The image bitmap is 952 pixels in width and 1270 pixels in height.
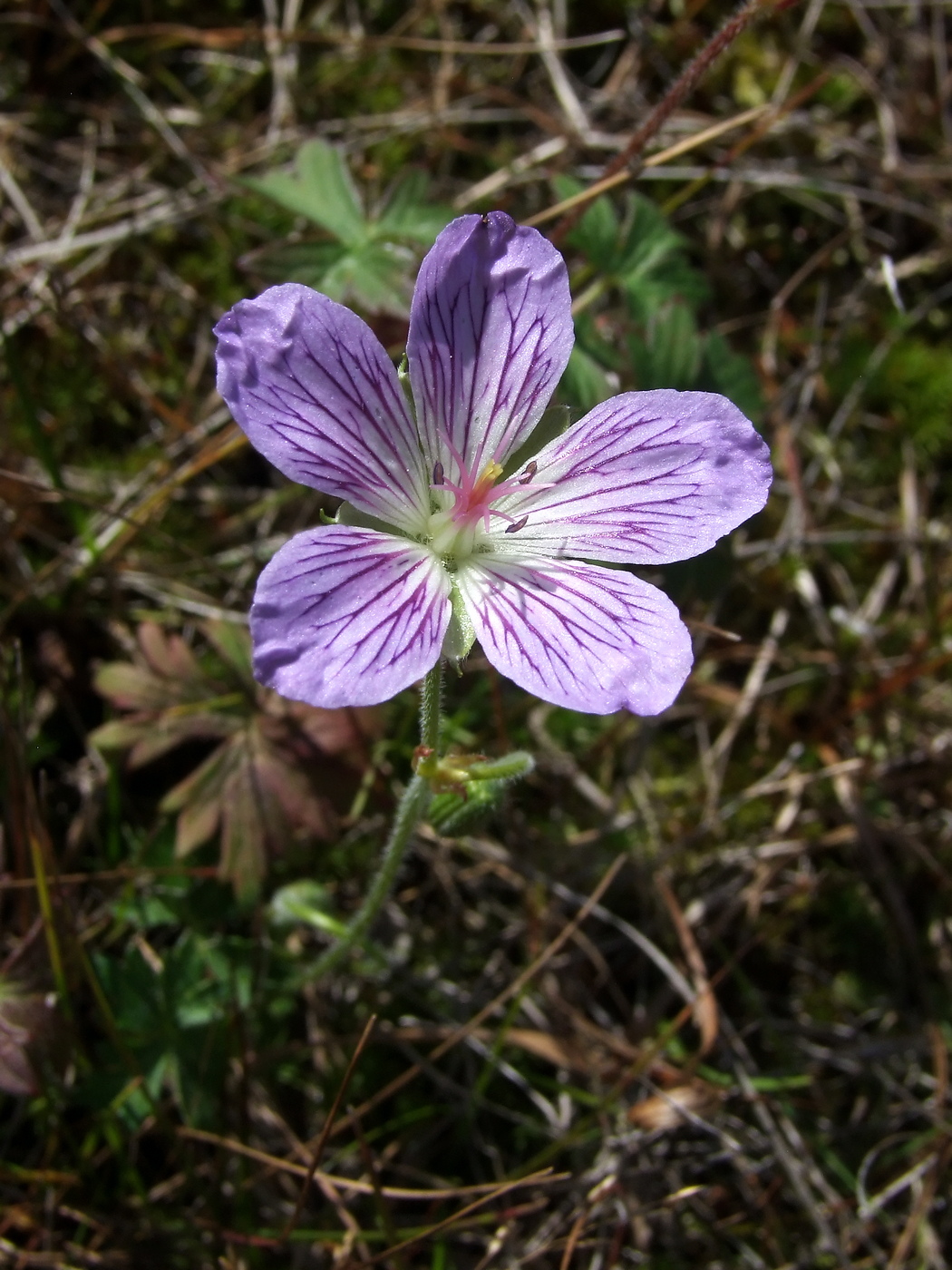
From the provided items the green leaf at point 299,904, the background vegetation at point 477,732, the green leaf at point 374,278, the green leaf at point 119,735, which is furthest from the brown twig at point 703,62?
the green leaf at point 299,904

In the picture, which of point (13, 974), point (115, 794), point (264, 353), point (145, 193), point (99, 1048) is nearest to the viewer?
point (264, 353)

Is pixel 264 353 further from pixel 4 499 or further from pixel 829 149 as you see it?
pixel 829 149

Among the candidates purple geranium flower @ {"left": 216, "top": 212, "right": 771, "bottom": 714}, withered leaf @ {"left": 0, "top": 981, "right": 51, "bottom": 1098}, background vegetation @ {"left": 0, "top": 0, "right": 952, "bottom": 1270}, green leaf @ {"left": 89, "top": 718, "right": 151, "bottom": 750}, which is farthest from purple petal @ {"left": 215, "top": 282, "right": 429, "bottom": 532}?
withered leaf @ {"left": 0, "top": 981, "right": 51, "bottom": 1098}

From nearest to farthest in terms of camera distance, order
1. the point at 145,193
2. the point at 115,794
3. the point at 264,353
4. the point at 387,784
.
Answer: the point at 264,353 < the point at 115,794 < the point at 387,784 < the point at 145,193

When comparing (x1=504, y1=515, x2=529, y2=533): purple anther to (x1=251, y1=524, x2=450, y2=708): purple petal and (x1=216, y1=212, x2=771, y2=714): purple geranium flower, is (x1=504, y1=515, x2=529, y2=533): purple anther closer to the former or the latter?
(x1=216, y1=212, x2=771, y2=714): purple geranium flower

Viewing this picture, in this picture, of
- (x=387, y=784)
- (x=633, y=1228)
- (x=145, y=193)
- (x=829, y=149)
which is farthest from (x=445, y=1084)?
(x=829, y=149)

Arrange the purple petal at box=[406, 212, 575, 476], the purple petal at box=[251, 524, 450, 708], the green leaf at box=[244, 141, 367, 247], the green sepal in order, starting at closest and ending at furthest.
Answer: the purple petal at box=[251, 524, 450, 708] → the green sepal → the purple petal at box=[406, 212, 575, 476] → the green leaf at box=[244, 141, 367, 247]

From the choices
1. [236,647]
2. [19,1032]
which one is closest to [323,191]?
[236,647]
